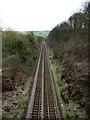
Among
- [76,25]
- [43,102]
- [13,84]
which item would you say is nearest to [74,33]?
[76,25]

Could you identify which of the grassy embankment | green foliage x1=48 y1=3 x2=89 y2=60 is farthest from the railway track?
green foliage x1=48 y1=3 x2=89 y2=60

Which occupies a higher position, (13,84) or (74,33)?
(74,33)

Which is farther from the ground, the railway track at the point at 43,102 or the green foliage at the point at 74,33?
the green foliage at the point at 74,33

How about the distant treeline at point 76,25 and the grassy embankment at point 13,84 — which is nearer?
the grassy embankment at point 13,84

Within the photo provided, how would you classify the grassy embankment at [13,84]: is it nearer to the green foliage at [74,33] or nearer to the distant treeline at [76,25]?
the green foliage at [74,33]

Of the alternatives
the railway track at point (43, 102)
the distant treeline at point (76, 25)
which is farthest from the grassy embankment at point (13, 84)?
the distant treeline at point (76, 25)

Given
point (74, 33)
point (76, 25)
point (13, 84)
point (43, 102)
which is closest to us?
point (43, 102)

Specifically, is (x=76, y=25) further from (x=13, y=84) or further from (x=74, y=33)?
(x=13, y=84)

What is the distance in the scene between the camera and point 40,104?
56.3 feet

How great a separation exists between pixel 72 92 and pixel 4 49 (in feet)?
49.2

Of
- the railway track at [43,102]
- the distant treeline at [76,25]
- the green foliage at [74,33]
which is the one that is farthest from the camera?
the green foliage at [74,33]

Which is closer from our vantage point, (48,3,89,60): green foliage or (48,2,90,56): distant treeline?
(48,2,90,56): distant treeline

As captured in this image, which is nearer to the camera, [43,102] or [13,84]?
[43,102]

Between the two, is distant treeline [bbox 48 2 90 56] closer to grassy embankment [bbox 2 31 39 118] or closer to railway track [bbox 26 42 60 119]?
railway track [bbox 26 42 60 119]
